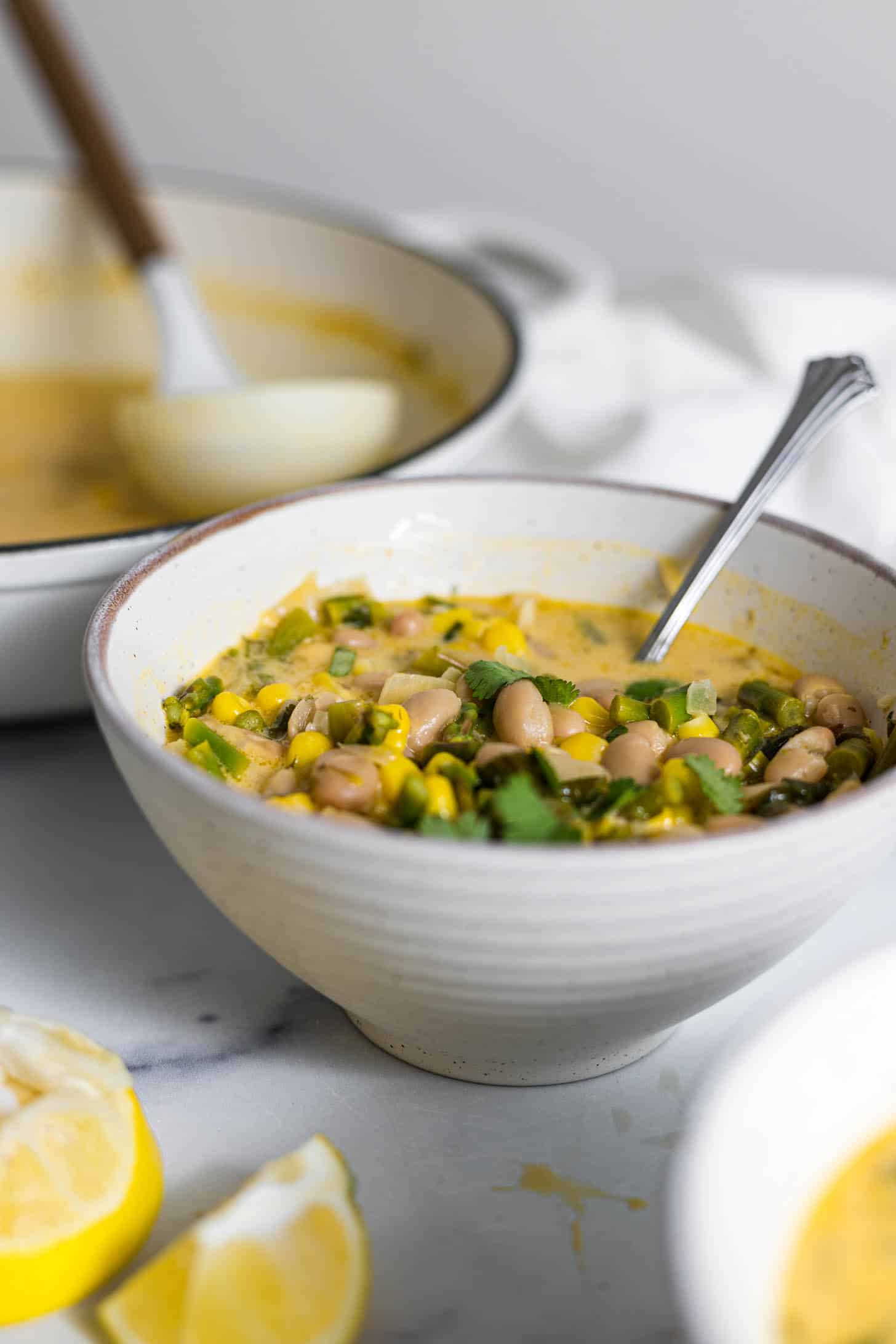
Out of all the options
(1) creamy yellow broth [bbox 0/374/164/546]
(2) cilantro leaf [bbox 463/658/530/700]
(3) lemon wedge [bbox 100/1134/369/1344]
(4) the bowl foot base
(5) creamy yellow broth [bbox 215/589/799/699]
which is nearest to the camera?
(3) lemon wedge [bbox 100/1134/369/1344]

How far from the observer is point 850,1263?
732 millimetres

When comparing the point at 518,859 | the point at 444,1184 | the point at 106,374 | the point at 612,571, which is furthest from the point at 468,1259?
the point at 106,374

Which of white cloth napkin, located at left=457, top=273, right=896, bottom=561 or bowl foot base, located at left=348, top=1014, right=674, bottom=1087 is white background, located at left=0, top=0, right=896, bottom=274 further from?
bowl foot base, located at left=348, top=1014, right=674, bottom=1087

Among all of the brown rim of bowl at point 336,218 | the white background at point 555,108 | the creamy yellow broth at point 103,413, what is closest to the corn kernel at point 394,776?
the brown rim of bowl at point 336,218

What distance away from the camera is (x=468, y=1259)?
0.90 m

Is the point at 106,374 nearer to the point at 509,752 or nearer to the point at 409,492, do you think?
the point at 409,492

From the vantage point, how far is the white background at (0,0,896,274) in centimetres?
294

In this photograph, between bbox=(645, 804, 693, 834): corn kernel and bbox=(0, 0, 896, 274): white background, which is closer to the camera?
bbox=(645, 804, 693, 834): corn kernel

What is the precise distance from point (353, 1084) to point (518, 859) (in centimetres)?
34

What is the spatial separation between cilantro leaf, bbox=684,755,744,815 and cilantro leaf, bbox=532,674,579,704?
0.14m

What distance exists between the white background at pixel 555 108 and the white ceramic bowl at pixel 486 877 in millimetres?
2057

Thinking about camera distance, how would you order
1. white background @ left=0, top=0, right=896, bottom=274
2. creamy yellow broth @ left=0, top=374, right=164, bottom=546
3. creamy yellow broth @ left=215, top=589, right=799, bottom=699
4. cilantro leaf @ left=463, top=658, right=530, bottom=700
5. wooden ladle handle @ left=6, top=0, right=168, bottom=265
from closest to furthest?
cilantro leaf @ left=463, top=658, right=530, bottom=700 < creamy yellow broth @ left=215, top=589, right=799, bottom=699 < creamy yellow broth @ left=0, top=374, right=164, bottom=546 < wooden ladle handle @ left=6, top=0, right=168, bottom=265 < white background @ left=0, top=0, right=896, bottom=274

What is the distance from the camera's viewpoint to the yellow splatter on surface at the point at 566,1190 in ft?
3.10

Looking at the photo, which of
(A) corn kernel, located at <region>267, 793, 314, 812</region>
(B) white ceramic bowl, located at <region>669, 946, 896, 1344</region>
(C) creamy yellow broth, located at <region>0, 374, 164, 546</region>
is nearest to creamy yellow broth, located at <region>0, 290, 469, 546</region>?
(C) creamy yellow broth, located at <region>0, 374, 164, 546</region>
